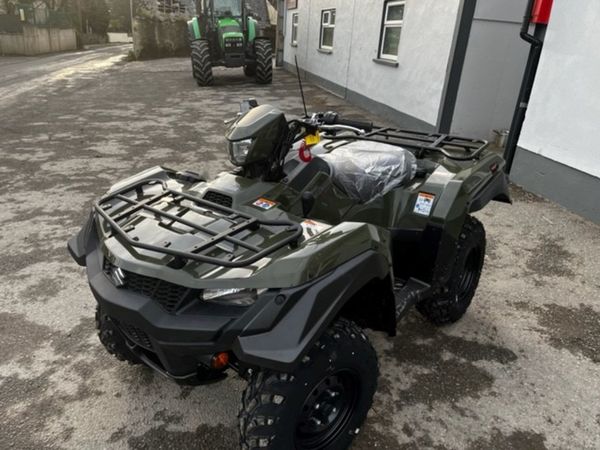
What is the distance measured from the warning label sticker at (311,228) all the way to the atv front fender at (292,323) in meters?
0.21

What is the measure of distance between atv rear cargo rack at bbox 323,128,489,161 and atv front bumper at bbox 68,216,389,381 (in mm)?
1393

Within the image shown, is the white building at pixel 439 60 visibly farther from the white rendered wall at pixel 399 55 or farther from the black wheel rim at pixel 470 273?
the black wheel rim at pixel 470 273

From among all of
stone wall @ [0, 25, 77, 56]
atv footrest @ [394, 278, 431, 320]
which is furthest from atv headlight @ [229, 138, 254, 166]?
stone wall @ [0, 25, 77, 56]

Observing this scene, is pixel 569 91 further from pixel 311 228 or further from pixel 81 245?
pixel 81 245

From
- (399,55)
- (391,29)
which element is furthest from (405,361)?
(391,29)

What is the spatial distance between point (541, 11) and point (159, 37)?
2003cm

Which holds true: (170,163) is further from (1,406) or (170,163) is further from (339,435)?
(339,435)

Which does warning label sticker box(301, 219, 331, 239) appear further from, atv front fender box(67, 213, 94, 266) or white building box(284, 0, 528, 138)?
white building box(284, 0, 528, 138)

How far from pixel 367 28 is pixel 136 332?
944 cm

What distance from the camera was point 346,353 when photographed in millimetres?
1747

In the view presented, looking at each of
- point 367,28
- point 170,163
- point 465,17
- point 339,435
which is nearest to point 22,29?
point 367,28

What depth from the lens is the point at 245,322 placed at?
1495mm

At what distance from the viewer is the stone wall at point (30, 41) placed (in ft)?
74.4

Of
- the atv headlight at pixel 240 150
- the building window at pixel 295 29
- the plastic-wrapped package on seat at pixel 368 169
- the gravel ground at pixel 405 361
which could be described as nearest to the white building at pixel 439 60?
the gravel ground at pixel 405 361
